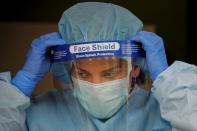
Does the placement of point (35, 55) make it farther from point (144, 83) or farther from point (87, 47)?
point (144, 83)

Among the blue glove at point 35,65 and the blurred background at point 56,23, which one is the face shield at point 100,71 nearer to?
the blue glove at point 35,65

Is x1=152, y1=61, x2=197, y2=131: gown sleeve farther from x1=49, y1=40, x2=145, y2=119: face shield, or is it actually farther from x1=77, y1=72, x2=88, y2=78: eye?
x1=77, y1=72, x2=88, y2=78: eye

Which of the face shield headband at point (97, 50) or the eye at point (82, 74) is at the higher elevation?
the face shield headband at point (97, 50)

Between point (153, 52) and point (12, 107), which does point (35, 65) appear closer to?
point (12, 107)

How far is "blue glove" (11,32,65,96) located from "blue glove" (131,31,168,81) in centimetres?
28

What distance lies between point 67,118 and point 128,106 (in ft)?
0.73

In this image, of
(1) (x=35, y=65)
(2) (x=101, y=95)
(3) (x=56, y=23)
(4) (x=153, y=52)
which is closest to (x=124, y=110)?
(2) (x=101, y=95)

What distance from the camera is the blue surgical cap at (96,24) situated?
1.39 m

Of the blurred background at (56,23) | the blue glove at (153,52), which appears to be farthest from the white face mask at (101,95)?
the blurred background at (56,23)

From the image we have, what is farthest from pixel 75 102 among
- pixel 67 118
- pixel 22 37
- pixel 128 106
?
pixel 22 37

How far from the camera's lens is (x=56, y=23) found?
2.33 m

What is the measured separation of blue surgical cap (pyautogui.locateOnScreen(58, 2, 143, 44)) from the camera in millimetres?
1389

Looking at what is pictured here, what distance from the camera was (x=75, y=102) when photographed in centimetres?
146

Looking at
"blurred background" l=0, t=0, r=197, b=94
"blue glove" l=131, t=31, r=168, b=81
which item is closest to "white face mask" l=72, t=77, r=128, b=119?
"blue glove" l=131, t=31, r=168, b=81
